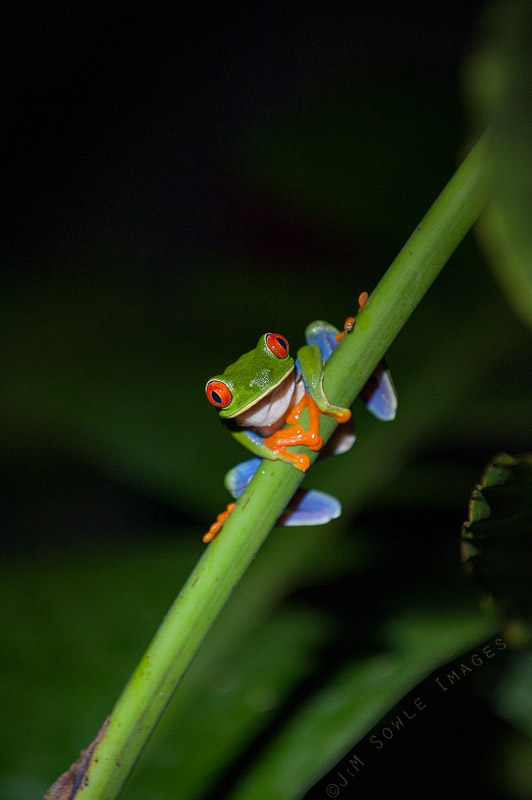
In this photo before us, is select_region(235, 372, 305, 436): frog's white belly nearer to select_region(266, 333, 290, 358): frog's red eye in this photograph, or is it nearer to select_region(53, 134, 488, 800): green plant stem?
select_region(266, 333, 290, 358): frog's red eye

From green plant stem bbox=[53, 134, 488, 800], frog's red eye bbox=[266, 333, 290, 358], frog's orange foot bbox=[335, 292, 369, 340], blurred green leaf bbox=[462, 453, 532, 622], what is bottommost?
blurred green leaf bbox=[462, 453, 532, 622]

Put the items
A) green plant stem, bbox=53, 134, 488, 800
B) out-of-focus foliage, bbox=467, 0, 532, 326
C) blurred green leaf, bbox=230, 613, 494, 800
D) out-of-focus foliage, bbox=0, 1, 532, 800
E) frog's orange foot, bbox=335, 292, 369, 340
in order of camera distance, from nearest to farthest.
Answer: out-of-focus foliage, bbox=467, 0, 532, 326 → green plant stem, bbox=53, 134, 488, 800 → frog's orange foot, bbox=335, 292, 369, 340 → blurred green leaf, bbox=230, 613, 494, 800 → out-of-focus foliage, bbox=0, 1, 532, 800

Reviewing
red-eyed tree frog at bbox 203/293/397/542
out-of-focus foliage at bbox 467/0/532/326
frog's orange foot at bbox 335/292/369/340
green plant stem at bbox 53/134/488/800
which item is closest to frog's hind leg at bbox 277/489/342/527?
red-eyed tree frog at bbox 203/293/397/542

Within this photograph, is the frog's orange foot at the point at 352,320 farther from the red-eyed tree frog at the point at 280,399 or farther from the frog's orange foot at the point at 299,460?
the frog's orange foot at the point at 299,460

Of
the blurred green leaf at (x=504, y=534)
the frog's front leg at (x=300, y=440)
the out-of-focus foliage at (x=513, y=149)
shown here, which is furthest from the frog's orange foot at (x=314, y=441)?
the out-of-focus foliage at (x=513, y=149)

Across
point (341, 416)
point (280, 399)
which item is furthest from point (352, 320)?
point (280, 399)
